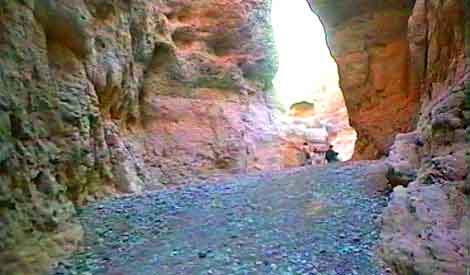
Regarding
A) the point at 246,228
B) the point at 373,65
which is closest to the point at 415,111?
the point at 373,65

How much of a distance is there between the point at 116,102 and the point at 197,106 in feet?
11.2

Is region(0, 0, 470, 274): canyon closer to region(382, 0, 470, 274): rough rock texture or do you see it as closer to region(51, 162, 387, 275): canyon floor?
region(382, 0, 470, 274): rough rock texture

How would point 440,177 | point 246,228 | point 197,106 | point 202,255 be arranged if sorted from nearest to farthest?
1. point 440,177
2. point 202,255
3. point 246,228
4. point 197,106

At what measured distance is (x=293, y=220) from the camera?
548 centimetres

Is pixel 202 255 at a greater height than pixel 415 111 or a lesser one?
lesser

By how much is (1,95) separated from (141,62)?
6324 millimetres

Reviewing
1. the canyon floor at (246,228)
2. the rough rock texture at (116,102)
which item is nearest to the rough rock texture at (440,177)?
the canyon floor at (246,228)

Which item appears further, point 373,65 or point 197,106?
point 197,106

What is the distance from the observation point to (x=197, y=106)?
1265 centimetres

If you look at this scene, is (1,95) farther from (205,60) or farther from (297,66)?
(297,66)

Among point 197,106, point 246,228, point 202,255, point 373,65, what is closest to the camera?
point 202,255

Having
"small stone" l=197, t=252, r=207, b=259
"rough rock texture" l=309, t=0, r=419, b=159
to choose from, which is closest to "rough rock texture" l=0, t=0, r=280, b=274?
"small stone" l=197, t=252, r=207, b=259

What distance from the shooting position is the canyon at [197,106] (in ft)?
15.3

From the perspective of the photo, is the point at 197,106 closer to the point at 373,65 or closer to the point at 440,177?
the point at 373,65
